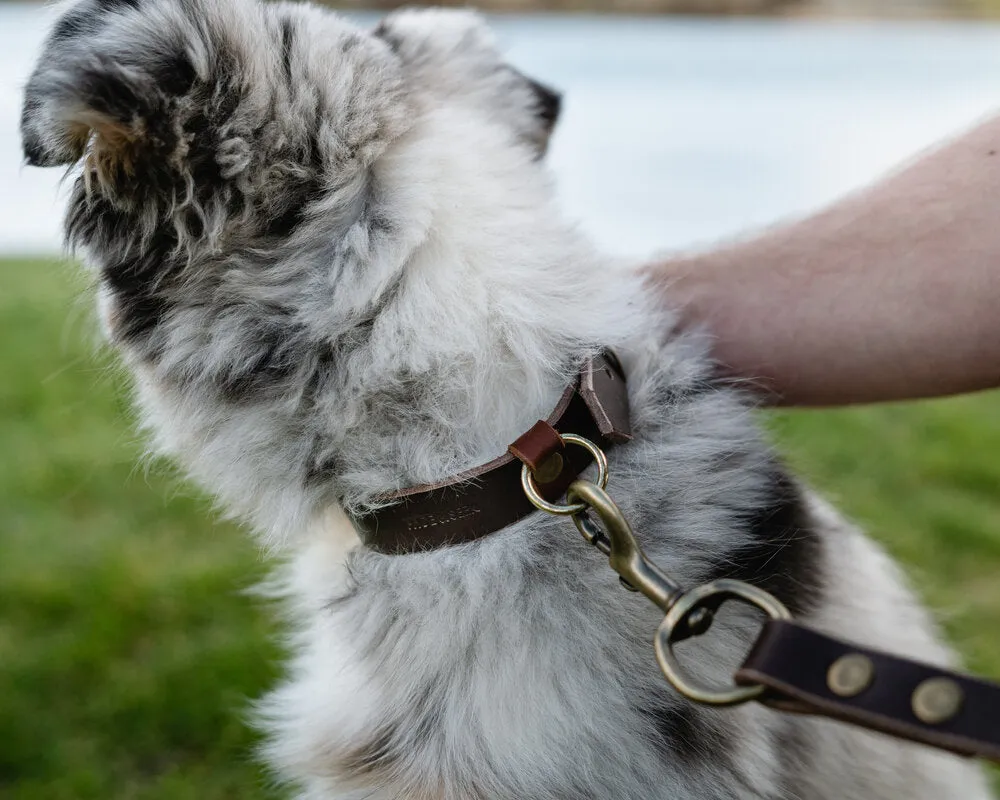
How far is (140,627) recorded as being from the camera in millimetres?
3135

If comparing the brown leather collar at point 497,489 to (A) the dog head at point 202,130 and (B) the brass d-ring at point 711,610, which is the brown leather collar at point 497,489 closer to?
(B) the brass d-ring at point 711,610

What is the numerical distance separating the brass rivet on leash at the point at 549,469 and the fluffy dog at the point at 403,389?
12 cm

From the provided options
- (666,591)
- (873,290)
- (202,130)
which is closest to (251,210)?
(202,130)

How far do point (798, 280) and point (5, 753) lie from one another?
2.47m

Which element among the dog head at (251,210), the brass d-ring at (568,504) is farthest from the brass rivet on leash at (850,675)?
the dog head at (251,210)

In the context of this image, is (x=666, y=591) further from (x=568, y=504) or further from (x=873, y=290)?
(x=873, y=290)

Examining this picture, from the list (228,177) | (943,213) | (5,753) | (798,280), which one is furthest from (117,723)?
(943,213)

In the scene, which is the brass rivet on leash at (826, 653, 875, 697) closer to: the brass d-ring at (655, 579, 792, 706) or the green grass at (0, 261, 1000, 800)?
the brass d-ring at (655, 579, 792, 706)

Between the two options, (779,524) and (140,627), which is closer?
(779,524)

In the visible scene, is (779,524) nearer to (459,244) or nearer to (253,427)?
(459,244)

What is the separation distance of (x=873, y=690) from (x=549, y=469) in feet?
1.72

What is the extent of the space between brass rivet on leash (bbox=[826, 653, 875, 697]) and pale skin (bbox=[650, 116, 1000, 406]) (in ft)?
2.85

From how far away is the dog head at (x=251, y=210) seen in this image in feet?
4.35

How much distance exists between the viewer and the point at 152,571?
3430mm
